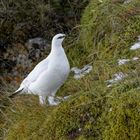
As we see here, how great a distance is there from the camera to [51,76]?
5.31m

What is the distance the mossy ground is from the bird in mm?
141

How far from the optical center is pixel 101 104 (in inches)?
173

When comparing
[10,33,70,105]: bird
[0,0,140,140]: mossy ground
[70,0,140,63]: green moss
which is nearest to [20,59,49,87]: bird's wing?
[10,33,70,105]: bird

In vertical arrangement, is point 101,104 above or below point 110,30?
above

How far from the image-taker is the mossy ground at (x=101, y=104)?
13.8ft

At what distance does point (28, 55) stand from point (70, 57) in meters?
0.79

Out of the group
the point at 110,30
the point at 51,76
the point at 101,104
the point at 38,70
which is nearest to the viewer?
the point at 101,104

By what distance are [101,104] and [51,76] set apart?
102cm

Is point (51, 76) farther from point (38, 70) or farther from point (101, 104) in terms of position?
point (101, 104)

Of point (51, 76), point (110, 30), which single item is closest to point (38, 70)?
point (51, 76)

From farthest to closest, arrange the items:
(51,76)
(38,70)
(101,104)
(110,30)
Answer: (110,30)
(38,70)
(51,76)
(101,104)

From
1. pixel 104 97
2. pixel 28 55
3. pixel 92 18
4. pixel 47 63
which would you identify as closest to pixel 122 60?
pixel 47 63

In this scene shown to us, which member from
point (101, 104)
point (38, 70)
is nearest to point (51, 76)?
point (38, 70)

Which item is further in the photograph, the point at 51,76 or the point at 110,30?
the point at 110,30
